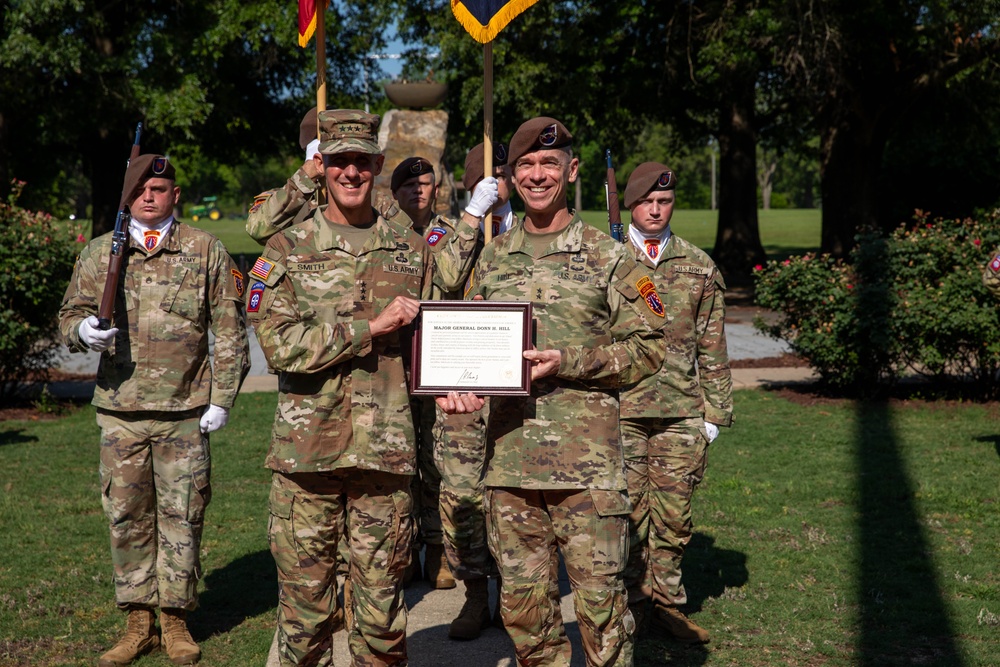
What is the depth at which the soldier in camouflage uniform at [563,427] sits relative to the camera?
14.5 ft

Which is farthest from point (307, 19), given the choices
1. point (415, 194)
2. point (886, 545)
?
point (886, 545)

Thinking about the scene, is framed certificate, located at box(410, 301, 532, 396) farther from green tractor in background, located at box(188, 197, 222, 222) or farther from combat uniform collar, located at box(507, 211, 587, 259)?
green tractor in background, located at box(188, 197, 222, 222)

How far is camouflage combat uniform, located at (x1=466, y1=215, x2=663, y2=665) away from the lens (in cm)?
442

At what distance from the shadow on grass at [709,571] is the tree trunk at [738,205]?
69.8ft

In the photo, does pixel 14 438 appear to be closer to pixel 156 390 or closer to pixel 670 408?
pixel 156 390

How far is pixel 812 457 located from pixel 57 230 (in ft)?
28.1

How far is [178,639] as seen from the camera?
5844mm

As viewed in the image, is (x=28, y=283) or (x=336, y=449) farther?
(x=28, y=283)

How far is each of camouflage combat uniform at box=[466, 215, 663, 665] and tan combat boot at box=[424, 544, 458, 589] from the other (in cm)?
230

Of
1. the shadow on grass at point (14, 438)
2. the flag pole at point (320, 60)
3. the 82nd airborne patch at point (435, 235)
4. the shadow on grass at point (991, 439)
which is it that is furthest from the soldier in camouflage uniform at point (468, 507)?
the shadow on grass at point (14, 438)

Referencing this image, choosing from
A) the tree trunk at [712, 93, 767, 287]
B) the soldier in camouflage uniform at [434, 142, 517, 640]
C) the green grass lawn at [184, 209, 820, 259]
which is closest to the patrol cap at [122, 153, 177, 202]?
the soldier in camouflage uniform at [434, 142, 517, 640]

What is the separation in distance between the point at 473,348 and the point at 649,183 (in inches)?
80.6

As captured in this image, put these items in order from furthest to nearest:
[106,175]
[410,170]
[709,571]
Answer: [106,175], [709,571], [410,170]

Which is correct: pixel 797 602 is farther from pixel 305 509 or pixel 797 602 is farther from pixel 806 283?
pixel 806 283
